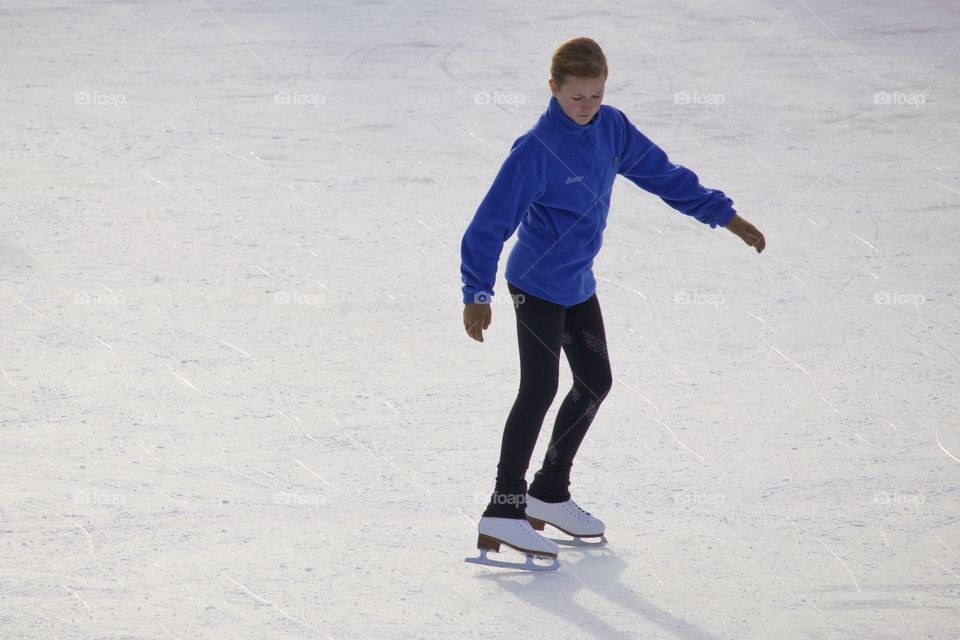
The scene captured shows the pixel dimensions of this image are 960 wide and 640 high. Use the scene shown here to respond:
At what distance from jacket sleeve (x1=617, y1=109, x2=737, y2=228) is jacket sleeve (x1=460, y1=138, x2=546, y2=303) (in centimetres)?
37

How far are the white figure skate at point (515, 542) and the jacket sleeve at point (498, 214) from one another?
0.63 meters

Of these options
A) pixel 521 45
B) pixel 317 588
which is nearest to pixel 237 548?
pixel 317 588

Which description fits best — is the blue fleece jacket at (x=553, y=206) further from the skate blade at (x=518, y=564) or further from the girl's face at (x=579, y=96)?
the skate blade at (x=518, y=564)

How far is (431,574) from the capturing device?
10.6 ft

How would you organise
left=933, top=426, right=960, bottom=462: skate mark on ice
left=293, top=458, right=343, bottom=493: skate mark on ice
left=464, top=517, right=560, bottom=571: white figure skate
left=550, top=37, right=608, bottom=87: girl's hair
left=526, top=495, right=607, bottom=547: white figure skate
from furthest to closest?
left=933, top=426, right=960, bottom=462: skate mark on ice
left=293, top=458, right=343, bottom=493: skate mark on ice
left=526, top=495, right=607, bottom=547: white figure skate
left=464, top=517, right=560, bottom=571: white figure skate
left=550, top=37, right=608, bottom=87: girl's hair

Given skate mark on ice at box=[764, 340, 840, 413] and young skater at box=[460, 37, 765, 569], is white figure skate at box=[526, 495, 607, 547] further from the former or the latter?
skate mark on ice at box=[764, 340, 840, 413]

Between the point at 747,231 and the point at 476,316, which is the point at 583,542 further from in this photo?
the point at 747,231

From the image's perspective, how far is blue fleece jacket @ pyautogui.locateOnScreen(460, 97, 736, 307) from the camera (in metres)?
3.04

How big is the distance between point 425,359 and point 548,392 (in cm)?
153

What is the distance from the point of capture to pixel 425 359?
4.70 m

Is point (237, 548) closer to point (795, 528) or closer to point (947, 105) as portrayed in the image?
point (795, 528)

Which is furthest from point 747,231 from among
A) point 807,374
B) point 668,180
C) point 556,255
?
point 807,374

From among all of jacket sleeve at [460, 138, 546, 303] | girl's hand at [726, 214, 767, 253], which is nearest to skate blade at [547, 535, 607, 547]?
jacket sleeve at [460, 138, 546, 303]

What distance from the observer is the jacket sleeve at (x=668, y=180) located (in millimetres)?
3318
